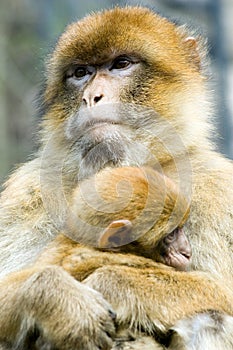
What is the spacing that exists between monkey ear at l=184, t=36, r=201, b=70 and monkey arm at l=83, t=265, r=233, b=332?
72.1 inches

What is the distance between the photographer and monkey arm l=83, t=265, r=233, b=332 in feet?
17.7

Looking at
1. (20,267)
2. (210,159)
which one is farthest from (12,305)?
(210,159)

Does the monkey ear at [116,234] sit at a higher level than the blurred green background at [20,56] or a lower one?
higher

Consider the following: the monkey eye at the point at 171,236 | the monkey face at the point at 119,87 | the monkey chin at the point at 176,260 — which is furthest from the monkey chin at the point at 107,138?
the monkey chin at the point at 176,260

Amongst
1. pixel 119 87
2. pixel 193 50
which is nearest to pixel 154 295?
pixel 119 87

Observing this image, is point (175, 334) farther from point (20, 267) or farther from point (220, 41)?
point (220, 41)

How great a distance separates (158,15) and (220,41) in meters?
4.40

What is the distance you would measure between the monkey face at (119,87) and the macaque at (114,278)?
0.37 metres

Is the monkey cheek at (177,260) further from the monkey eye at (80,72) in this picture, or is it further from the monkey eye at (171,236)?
the monkey eye at (80,72)

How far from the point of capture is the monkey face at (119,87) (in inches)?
242

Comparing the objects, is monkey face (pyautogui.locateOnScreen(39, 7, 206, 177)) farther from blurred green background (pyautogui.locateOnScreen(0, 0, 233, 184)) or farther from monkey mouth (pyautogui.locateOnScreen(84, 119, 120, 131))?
blurred green background (pyautogui.locateOnScreen(0, 0, 233, 184))

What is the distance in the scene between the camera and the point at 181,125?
6.45 metres

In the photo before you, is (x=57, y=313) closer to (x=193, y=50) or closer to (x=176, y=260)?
(x=176, y=260)

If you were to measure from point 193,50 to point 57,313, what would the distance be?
93.6 inches
